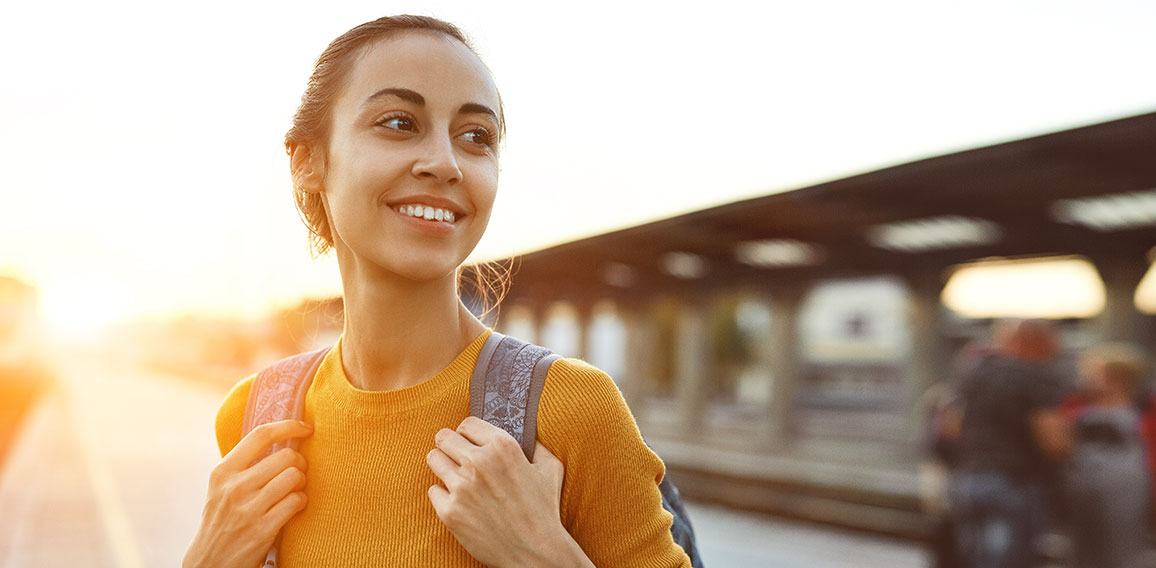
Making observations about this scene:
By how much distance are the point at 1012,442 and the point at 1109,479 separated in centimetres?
67

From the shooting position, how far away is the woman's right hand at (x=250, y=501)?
4.90 ft

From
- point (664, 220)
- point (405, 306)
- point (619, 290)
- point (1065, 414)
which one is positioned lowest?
point (619, 290)

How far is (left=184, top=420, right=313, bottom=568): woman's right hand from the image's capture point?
149 cm

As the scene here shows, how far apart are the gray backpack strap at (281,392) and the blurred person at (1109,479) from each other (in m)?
6.00

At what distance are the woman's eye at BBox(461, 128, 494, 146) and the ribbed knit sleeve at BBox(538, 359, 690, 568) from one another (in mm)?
414

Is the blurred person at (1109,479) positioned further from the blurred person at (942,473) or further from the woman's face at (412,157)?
the woman's face at (412,157)

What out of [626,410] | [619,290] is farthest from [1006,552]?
[619,290]

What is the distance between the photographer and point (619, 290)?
72.8 feet

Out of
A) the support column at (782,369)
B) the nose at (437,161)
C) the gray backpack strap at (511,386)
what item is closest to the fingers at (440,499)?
the gray backpack strap at (511,386)

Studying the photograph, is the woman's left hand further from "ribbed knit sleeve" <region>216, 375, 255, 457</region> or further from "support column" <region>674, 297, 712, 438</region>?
"support column" <region>674, 297, 712, 438</region>

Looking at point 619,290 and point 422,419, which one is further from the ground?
point 422,419

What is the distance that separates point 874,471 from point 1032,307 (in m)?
3.85

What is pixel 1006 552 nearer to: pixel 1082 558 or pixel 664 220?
pixel 1082 558

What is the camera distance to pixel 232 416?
1.79 metres
